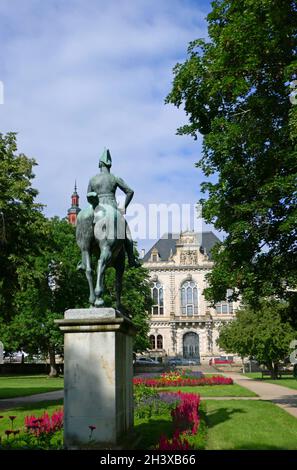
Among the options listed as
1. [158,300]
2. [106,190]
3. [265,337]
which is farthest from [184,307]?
[106,190]

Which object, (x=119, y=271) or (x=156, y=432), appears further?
(x=156, y=432)

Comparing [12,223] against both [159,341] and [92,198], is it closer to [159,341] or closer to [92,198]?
[92,198]

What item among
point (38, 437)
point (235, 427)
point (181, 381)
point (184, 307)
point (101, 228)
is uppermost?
point (184, 307)

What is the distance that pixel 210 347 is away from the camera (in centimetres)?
7456

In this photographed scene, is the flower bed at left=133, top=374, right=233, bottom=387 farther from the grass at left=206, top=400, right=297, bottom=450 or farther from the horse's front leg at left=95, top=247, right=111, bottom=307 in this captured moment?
the horse's front leg at left=95, top=247, right=111, bottom=307

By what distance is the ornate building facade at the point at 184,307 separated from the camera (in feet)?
247

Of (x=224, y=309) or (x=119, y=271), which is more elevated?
(x=224, y=309)

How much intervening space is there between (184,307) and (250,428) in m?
66.3

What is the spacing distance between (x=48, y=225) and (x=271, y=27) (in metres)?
11.5

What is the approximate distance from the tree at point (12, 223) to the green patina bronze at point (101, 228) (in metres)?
10.6

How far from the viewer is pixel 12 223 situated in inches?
763

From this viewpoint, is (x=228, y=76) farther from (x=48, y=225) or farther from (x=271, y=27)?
(x=48, y=225)

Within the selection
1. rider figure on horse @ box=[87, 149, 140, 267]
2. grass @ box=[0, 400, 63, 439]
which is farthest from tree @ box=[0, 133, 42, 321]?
rider figure on horse @ box=[87, 149, 140, 267]
